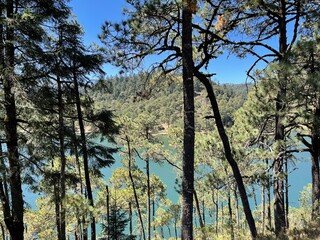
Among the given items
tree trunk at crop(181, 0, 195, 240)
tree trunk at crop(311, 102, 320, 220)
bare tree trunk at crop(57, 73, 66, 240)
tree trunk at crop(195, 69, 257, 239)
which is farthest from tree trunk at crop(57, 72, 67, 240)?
tree trunk at crop(311, 102, 320, 220)

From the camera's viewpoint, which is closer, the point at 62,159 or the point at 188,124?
the point at 188,124

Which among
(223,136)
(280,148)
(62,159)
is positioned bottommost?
(280,148)

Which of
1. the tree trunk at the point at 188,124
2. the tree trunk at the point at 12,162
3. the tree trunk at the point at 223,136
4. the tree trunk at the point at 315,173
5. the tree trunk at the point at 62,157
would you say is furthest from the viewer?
the tree trunk at the point at 315,173

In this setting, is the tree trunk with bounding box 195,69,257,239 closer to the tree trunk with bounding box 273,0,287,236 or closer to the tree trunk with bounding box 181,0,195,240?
the tree trunk with bounding box 273,0,287,236

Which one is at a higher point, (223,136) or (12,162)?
(223,136)

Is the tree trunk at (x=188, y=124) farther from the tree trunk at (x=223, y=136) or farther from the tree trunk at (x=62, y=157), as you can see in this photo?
the tree trunk at (x=62, y=157)

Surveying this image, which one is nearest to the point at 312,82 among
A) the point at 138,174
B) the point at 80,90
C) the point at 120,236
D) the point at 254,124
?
the point at 254,124

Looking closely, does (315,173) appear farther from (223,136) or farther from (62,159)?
(62,159)

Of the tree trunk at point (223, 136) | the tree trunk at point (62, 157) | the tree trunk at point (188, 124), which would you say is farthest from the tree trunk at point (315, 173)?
the tree trunk at point (62, 157)

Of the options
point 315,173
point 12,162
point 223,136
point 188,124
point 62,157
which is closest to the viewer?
point 188,124

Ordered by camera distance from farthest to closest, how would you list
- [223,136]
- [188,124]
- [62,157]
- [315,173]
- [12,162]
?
[315,173], [62,157], [223,136], [12,162], [188,124]

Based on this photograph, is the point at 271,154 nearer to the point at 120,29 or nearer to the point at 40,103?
the point at 120,29

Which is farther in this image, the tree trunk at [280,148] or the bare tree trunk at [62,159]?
the bare tree trunk at [62,159]

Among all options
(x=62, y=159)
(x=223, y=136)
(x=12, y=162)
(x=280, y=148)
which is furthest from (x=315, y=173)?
(x=12, y=162)
